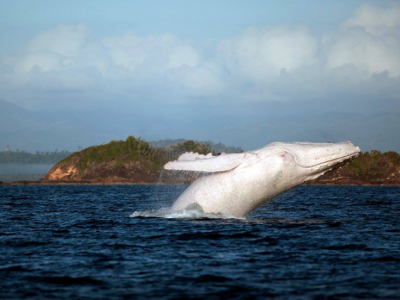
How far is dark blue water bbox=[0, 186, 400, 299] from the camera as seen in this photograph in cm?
1066

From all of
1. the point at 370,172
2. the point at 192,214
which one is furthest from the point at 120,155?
the point at 192,214

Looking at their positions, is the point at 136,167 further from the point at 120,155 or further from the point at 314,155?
the point at 314,155

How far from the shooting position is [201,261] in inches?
529

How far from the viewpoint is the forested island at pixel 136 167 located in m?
151

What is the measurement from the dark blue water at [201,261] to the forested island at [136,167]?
129 metres

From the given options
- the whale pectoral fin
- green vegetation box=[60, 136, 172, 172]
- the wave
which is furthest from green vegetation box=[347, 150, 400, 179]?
the whale pectoral fin

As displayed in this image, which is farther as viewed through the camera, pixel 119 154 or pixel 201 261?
pixel 119 154

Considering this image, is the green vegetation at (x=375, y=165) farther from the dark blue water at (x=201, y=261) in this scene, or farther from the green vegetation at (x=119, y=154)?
the dark blue water at (x=201, y=261)

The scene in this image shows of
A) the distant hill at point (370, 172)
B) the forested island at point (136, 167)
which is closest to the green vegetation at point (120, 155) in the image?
the forested island at point (136, 167)

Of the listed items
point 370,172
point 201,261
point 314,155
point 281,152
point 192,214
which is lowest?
point 201,261

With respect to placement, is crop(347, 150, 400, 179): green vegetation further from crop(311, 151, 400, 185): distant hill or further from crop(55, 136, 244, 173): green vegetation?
crop(55, 136, 244, 173): green vegetation

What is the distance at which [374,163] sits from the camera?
153500 mm

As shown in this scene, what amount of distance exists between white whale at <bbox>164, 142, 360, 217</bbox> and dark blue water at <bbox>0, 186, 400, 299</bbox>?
1115 millimetres

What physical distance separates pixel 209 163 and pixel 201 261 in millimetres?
5328
